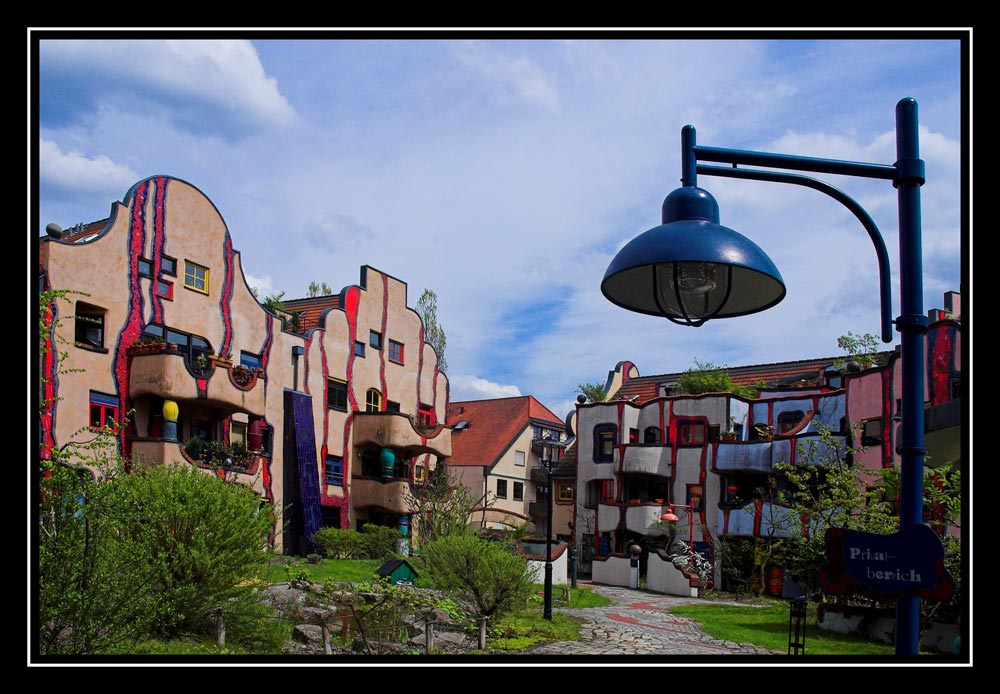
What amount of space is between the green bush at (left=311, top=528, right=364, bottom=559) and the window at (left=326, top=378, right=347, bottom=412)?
5412 mm

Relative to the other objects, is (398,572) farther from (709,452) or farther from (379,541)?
(709,452)

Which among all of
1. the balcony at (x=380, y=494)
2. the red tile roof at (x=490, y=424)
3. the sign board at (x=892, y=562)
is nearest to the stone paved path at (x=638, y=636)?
the sign board at (x=892, y=562)

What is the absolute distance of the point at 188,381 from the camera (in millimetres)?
28297

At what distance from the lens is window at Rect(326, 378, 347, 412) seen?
36.5 meters

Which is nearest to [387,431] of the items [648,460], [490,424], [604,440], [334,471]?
[334,471]

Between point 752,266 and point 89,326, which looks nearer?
point 752,266

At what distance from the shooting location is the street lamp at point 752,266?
Result: 201 inches

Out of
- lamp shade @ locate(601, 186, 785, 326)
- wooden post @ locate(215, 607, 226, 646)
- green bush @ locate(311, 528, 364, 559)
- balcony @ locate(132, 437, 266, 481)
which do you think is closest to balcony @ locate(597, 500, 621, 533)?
green bush @ locate(311, 528, 364, 559)

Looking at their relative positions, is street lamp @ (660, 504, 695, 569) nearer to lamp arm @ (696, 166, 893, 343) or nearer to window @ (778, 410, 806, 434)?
window @ (778, 410, 806, 434)

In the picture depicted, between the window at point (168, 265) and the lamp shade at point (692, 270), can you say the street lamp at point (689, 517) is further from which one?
the lamp shade at point (692, 270)

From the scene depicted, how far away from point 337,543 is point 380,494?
446cm
